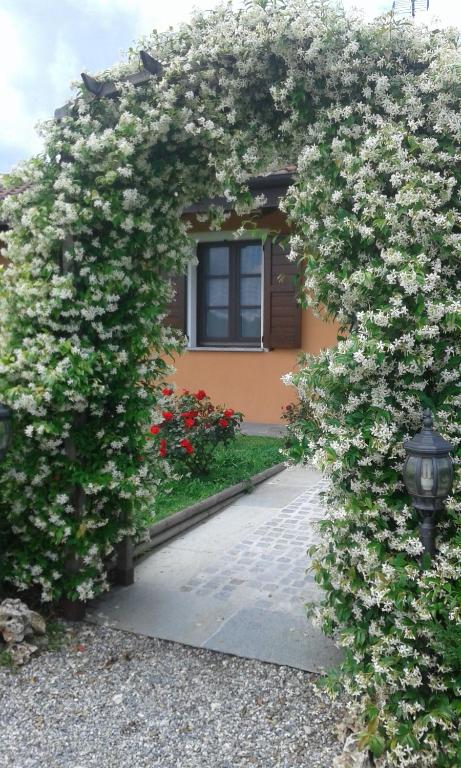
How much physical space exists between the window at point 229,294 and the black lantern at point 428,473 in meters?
7.26

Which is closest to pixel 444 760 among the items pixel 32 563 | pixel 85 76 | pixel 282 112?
pixel 32 563

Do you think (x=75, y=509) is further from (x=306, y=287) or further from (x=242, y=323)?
(x=242, y=323)

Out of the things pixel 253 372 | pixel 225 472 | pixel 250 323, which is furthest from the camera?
pixel 250 323

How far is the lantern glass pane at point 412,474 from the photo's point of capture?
2287 mm

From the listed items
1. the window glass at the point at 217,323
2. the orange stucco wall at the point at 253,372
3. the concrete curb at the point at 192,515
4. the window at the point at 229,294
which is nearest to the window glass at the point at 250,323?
the window at the point at 229,294

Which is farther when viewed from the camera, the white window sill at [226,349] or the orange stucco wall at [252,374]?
the white window sill at [226,349]

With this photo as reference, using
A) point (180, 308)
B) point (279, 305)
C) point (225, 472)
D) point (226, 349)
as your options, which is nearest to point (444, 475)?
point (225, 472)

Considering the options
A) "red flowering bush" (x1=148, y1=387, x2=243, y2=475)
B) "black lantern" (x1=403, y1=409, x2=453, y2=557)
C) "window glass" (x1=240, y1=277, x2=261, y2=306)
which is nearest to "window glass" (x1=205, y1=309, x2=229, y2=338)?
"window glass" (x1=240, y1=277, x2=261, y2=306)

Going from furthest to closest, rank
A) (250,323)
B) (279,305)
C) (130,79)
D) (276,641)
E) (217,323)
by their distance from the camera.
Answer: (217,323) → (250,323) → (279,305) → (276,641) → (130,79)

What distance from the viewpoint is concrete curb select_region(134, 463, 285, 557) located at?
4.82 m

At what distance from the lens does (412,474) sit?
7.52ft

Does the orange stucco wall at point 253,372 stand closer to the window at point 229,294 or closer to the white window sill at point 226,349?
the white window sill at point 226,349

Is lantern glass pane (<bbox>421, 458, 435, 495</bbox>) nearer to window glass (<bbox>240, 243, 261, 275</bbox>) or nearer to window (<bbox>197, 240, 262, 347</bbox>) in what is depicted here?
window (<bbox>197, 240, 262, 347</bbox>)

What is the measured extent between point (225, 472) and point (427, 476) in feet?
15.0
